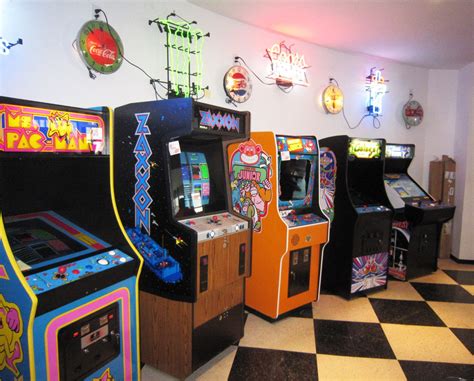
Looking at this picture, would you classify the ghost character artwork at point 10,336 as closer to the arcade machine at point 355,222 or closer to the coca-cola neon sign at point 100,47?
the coca-cola neon sign at point 100,47

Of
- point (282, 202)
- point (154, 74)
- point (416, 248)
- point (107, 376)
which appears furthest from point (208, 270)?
point (416, 248)

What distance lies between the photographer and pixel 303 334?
8.79 ft

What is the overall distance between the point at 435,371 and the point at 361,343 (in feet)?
1.64

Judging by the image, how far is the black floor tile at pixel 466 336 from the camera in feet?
8.45

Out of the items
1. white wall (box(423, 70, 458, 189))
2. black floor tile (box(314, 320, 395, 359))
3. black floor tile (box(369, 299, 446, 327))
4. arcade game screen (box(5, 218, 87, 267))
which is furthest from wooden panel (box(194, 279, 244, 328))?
white wall (box(423, 70, 458, 189))

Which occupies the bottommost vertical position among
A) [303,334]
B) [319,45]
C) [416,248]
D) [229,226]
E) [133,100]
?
[303,334]

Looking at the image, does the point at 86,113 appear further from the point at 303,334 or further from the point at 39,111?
the point at 303,334

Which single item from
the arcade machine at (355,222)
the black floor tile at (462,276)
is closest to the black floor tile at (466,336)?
the arcade machine at (355,222)

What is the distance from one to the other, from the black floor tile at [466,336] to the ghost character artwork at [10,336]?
2.94m

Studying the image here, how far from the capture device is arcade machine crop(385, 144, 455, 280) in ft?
12.2

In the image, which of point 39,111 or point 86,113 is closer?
point 39,111

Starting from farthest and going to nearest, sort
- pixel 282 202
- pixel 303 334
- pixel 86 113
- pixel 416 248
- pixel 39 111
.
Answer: pixel 416 248 → pixel 282 202 → pixel 303 334 → pixel 86 113 → pixel 39 111

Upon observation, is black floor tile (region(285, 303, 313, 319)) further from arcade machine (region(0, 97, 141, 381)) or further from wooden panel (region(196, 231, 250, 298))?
arcade machine (region(0, 97, 141, 381))

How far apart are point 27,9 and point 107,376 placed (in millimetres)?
2237
